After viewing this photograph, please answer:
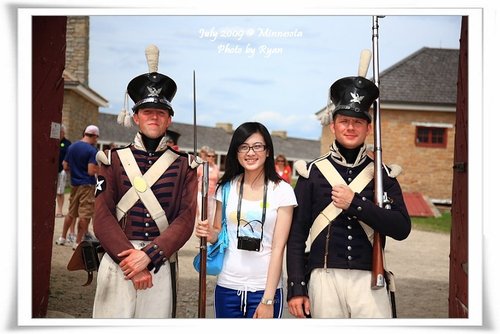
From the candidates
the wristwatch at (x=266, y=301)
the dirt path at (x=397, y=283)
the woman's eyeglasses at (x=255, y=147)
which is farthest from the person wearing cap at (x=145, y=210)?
the dirt path at (x=397, y=283)

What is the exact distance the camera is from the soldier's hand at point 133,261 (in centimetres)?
357

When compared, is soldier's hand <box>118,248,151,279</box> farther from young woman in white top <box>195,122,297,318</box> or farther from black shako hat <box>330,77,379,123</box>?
black shako hat <box>330,77,379,123</box>

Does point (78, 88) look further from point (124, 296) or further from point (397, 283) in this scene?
point (124, 296)

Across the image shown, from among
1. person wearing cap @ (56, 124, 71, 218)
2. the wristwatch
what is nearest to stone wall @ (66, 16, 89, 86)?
person wearing cap @ (56, 124, 71, 218)

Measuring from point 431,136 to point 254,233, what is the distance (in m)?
18.3

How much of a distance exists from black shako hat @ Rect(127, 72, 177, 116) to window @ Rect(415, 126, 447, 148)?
17.9m

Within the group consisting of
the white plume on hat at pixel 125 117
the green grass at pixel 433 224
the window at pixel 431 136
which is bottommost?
the green grass at pixel 433 224

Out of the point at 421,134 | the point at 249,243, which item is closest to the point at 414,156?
the point at 421,134

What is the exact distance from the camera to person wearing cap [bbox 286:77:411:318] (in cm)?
353

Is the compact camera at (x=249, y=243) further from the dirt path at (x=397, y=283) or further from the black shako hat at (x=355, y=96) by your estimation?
the dirt path at (x=397, y=283)

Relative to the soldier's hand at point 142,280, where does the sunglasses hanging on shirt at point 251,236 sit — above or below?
above
